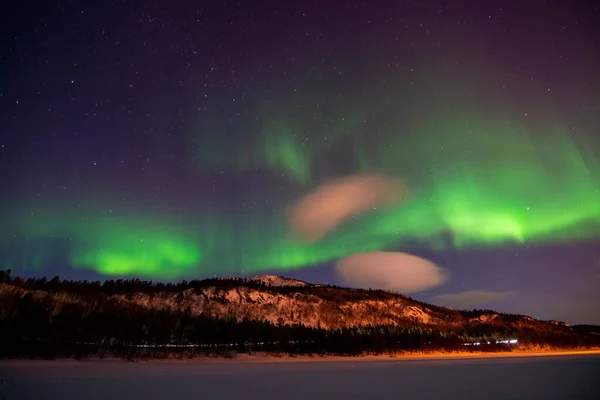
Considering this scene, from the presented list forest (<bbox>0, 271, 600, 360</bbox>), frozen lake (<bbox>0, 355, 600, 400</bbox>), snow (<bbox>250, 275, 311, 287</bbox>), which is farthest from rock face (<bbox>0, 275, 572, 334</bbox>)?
snow (<bbox>250, 275, 311, 287</bbox>)

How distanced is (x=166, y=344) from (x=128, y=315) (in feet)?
16.5

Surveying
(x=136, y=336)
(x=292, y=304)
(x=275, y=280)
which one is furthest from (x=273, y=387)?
(x=275, y=280)

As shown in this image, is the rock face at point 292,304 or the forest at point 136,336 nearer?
the forest at point 136,336

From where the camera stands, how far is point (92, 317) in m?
22.0

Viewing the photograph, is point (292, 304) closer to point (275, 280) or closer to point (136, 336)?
point (136, 336)

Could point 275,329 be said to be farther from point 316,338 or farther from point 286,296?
point 286,296

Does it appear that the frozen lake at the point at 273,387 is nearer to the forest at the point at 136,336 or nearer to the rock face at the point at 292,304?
the forest at the point at 136,336

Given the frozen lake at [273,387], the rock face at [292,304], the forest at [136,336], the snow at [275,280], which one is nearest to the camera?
the frozen lake at [273,387]

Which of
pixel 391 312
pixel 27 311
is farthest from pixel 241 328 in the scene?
pixel 391 312

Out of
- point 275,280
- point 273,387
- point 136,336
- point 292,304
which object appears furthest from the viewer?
point 275,280

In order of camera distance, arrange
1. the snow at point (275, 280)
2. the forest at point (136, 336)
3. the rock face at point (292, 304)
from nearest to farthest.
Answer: the forest at point (136, 336)
the rock face at point (292, 304)
the snow at point (275, 280)

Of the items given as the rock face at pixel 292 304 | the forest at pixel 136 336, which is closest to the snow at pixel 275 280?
the rock face at pixel 292 304

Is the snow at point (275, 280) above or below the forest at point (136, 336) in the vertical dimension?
above

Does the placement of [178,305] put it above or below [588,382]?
above
